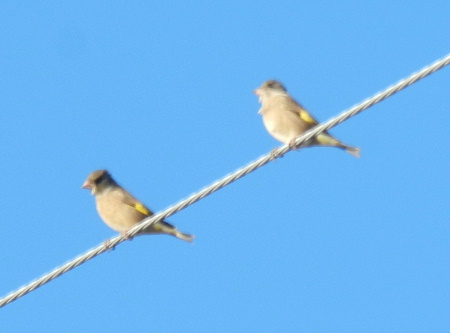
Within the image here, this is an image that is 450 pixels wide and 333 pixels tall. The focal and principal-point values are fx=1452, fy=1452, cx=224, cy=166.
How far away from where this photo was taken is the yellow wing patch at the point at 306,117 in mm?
16938

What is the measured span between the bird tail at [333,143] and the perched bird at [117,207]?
1818 millimetres

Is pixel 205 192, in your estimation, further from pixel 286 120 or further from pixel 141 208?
pixel 286 120

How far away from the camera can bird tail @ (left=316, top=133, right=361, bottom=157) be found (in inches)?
643

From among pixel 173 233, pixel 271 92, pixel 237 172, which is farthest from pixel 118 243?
pixel 271 92

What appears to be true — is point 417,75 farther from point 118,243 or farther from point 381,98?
point 118,243

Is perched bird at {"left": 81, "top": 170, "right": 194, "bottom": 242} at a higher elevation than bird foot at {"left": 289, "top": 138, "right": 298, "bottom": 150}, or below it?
higher

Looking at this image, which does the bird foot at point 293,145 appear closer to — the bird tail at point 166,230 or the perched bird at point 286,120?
the perched bird at point 286,120

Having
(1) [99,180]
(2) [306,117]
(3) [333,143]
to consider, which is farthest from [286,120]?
(1) [99,180]

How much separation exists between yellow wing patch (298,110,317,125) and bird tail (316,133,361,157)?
60cm

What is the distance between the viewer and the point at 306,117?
55.7ft

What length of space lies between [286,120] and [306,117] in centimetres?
24

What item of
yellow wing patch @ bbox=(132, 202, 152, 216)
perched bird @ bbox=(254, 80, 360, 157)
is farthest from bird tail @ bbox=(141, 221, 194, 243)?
perched bird @ bbox=(254, 80, 360, 157)

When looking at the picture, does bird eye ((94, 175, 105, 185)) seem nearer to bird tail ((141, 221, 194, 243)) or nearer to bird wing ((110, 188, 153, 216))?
bird wing ((110, 188, 153, 216))

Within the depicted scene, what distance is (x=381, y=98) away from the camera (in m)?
12.3
